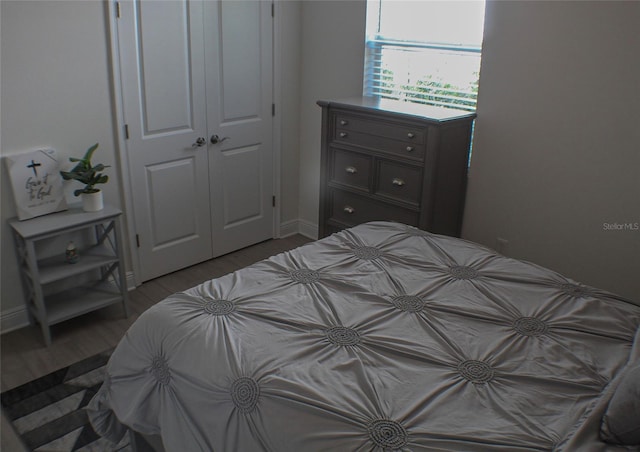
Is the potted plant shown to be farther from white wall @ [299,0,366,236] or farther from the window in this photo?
the window

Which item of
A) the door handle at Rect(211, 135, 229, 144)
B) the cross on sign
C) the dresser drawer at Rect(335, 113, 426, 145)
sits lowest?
the cross on sign

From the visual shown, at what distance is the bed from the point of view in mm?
1519

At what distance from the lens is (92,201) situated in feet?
10.7

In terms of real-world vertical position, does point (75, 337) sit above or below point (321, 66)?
below

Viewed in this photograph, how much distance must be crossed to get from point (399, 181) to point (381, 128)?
339 mm

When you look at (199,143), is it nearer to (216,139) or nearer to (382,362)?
(216,139)

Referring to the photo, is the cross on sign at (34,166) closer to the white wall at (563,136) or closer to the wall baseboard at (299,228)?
the wall baseboard at (299,228)

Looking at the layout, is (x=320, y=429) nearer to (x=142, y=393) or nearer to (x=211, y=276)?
(x=142, y=393)

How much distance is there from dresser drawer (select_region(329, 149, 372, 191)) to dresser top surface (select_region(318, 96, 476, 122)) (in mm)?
301

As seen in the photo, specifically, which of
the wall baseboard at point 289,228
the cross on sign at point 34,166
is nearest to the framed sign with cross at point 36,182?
the cross on sign at point 34,166

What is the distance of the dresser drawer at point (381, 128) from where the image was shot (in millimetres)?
3326

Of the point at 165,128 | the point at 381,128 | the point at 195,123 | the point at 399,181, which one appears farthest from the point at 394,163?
the point at 165,128

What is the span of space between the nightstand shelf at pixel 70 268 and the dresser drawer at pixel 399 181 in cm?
157

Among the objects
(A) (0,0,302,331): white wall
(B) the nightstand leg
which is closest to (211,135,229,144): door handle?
(A) (0,0,302,331): white wall
